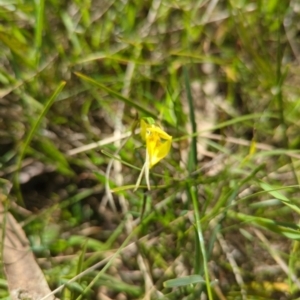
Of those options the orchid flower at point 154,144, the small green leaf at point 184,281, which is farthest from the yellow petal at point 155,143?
the small green leaf at point 184,281

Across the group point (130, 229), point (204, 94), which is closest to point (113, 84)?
point (204, 94)

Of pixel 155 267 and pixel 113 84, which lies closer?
pixel 155 267

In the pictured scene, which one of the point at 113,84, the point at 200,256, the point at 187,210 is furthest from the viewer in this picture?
the point at 113,84

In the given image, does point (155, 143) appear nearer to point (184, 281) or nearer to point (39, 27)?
point (184, 281)

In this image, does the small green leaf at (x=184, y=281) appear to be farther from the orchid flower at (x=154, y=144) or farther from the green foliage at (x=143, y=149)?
the orchid flower at (x=154, y=144)

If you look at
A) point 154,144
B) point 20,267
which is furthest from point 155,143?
point 20,267

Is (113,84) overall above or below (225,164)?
above

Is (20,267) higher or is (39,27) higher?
(39,27)

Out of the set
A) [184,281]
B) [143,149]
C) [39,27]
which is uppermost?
[39,27]

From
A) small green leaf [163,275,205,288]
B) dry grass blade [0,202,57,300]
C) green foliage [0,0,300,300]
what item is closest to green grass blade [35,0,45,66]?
green foliage [0,0,300,300]

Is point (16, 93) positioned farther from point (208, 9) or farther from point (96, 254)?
point (208, 9)

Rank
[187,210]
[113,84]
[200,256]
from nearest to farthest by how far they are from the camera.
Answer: [200,256] → [187,210] → [113,84]
